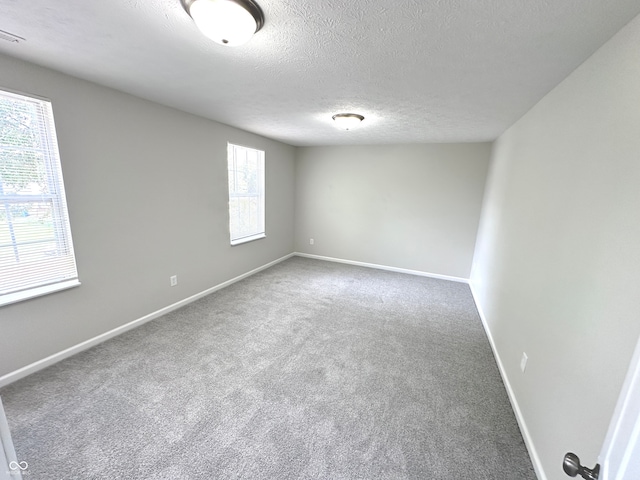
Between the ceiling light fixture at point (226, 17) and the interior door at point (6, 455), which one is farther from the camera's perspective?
the ceiling light fixture at point (226, 17)

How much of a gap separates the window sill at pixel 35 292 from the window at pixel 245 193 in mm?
1911

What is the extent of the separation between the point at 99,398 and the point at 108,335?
84cm

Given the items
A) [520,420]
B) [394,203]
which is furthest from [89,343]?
[394,203]

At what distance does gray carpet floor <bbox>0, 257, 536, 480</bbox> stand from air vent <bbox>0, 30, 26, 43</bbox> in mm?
2268

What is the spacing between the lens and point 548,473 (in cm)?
132

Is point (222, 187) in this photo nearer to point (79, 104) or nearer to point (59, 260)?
point (79, 104)

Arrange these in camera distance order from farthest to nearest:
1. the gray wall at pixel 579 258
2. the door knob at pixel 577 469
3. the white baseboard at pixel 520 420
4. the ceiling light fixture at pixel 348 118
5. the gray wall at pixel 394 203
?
the gray wall at pixel 394 203, the ceiling light fixture at pixel 348 118, the white baseboard at pixel 520 420, the gray wall at pixel 579 258, the door knob at pixel 577 469

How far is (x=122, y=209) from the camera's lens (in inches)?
96.4

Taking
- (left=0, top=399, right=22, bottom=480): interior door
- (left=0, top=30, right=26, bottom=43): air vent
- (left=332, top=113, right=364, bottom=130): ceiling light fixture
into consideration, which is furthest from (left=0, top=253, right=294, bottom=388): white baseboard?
(left=332, top=113, right=364, bottom=130): ceiling light fixture

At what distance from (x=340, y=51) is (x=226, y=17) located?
64cm

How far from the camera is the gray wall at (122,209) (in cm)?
198

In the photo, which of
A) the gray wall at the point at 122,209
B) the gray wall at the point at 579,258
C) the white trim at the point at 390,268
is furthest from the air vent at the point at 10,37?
the white trim at the point at 390,268

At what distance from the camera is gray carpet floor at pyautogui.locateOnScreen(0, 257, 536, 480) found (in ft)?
4.69

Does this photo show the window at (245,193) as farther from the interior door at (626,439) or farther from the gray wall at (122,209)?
the interior door at (626,439)
